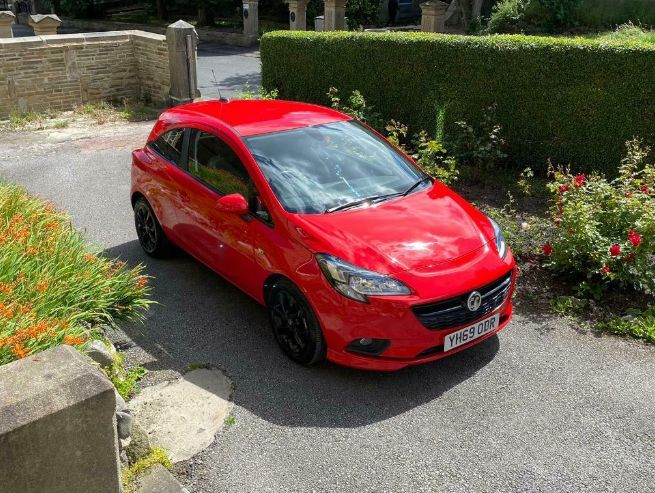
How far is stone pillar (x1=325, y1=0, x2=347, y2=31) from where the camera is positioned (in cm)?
1872

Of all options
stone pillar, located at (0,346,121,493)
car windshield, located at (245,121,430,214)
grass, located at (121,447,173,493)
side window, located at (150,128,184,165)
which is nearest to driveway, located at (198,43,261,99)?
side window, located at (150,128,184,165)

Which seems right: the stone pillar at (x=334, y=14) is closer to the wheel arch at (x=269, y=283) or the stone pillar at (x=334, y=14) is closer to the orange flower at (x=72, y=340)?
the wheel arch at (x=269, y=283)

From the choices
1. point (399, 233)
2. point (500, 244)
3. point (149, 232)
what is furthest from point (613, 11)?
point (399, 233)

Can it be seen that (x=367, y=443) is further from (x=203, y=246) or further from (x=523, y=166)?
(x=523, y=166)

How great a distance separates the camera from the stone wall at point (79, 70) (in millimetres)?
13664

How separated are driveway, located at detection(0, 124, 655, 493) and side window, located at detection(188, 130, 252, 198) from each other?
1.13 m

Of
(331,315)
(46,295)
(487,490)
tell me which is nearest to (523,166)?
(331,315)

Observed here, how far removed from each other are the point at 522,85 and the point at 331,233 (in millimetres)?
5246

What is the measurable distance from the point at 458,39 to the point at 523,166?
81.5 inches

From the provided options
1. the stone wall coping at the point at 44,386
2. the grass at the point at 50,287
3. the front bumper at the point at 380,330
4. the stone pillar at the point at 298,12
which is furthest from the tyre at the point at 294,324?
the stone pillar at the point at 298,12

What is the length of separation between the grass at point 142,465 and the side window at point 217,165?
2.20 m

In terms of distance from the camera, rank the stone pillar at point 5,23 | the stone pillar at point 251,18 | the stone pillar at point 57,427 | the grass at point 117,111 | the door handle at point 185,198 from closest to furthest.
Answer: the stone pillar at point 57,427 → the door handle at point 185,198 → the grass at point 117,111 → the stone pillar at point 5,23 → the stone pillar at point 251,18

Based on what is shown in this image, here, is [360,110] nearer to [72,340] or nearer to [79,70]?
[72,340]

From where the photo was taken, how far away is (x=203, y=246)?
19.6 ft
